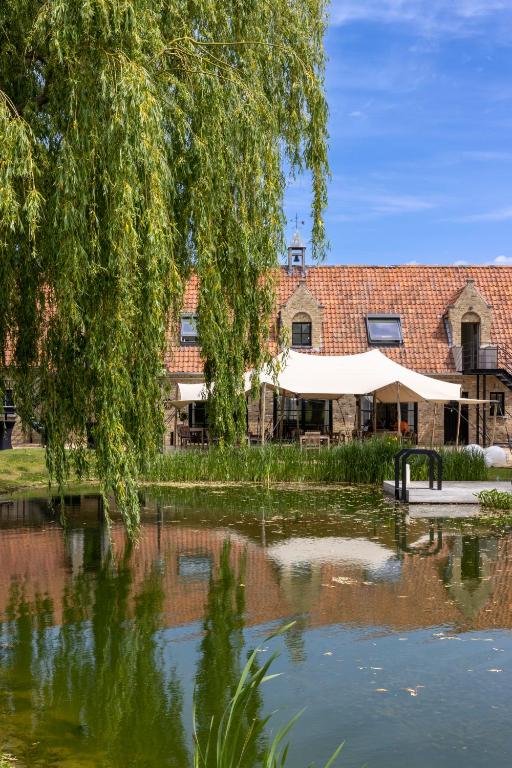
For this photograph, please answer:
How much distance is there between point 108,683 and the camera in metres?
7.09

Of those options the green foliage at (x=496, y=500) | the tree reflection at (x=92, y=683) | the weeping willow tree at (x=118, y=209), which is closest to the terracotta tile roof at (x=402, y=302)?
the green foliage at (x=496, y=500)

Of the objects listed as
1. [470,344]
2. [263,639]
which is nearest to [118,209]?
[263,639]

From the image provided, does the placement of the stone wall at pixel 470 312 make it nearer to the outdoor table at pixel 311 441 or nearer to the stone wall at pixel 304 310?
the stone wall at pixel 304 310

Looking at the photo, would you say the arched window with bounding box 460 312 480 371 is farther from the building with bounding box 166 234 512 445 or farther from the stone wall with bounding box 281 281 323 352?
the stone wall with bounding box 281 281 323 352

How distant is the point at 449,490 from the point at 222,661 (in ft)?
39.2

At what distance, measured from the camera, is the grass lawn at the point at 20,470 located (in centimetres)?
2091

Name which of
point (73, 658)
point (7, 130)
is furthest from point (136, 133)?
point (73, 658)

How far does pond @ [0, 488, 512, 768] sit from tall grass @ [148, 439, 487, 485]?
6.70m

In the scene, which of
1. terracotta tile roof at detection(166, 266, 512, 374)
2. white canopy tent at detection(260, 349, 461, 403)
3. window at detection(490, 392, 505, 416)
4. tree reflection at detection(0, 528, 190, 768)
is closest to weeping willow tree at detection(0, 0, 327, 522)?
tree reflection at detection(0, 528, 190, 768)

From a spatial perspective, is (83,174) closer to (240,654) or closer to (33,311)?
(33,311)

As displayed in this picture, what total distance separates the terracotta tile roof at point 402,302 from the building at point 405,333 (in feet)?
0.13

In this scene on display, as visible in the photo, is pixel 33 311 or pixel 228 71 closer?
pixel 33 311

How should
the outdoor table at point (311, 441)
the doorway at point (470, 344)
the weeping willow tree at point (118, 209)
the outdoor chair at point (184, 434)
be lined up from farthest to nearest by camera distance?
the doorway at point (470, 344) < the outdoor chair at point (184, 434) < the outdoor table at point (311, 441) < the weeping willow tree at point (118, 209)

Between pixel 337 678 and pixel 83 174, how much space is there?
15.2 feet
